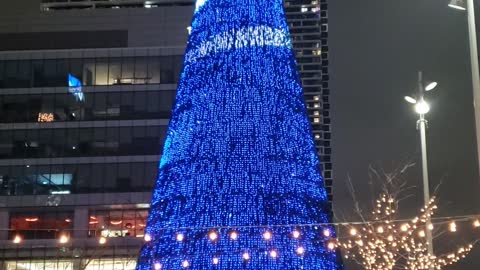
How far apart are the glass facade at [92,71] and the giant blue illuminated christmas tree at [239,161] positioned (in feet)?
124

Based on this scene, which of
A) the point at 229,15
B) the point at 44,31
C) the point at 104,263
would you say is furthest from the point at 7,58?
the point at 229,15

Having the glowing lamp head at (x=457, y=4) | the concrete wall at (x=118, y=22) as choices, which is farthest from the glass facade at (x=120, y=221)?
the glowing lamp head at (x=457, y=4)

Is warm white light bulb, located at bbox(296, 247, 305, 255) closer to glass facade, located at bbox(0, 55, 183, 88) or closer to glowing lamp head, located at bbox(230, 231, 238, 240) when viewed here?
glowing lamp head, located at bbox(230, 231, 238, 240)

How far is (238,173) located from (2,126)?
1682 inches

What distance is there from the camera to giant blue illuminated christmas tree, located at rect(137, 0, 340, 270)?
17.2 m

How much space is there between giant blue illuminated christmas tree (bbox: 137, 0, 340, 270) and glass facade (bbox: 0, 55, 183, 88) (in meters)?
37.8

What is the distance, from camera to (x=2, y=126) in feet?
187

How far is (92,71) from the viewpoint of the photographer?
5791 centimetres

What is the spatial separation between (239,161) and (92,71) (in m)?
41.8

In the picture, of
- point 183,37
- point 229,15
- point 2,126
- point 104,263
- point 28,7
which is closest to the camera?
point 229,15

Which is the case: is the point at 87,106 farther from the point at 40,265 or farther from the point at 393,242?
the point at 393,242

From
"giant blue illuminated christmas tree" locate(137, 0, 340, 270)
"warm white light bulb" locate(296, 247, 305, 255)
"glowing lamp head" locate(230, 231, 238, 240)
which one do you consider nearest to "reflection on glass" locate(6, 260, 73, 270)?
"giant blue illuminated christmas tree" locate(137, 0, 340, 270)

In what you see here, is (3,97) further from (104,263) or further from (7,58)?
(104,263)

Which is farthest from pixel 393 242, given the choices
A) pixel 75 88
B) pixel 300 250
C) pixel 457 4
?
pixel 75 88
